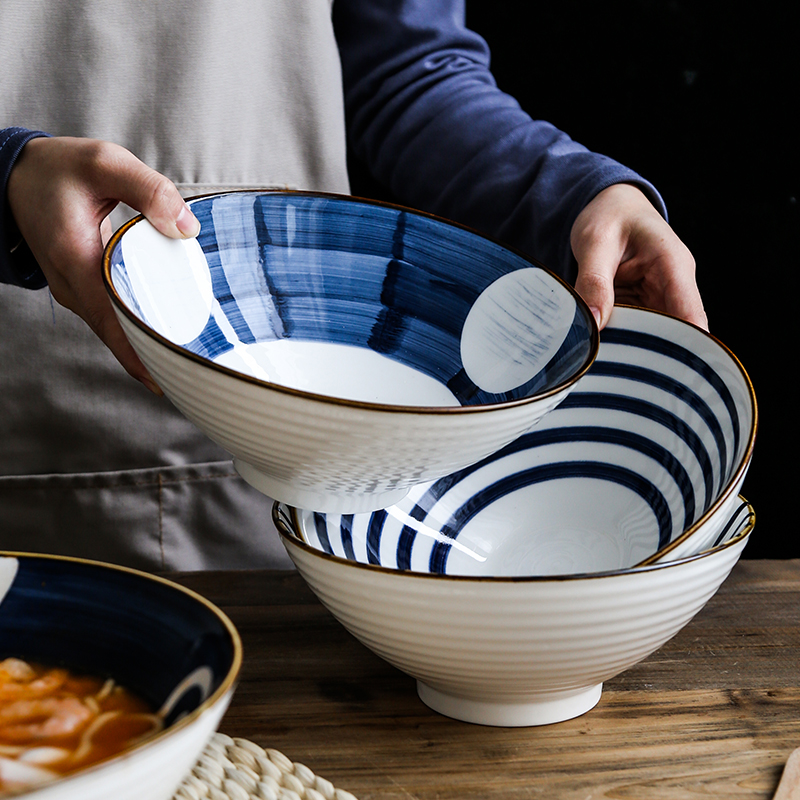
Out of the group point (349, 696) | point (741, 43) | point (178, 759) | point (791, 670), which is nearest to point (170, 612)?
point (178, 759)

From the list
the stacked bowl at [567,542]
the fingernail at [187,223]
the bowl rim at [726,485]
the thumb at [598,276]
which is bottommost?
the stacked bowl at [567,542]

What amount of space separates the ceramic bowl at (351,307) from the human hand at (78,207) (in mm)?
45

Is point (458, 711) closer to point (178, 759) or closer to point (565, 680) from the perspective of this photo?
point (565, 680)

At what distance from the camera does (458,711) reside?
1.59 ft

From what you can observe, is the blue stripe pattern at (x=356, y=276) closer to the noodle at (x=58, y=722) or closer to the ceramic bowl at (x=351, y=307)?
the ceramic bowl at (x=351, y=307)

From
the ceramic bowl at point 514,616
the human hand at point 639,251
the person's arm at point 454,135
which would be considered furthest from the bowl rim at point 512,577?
the person's arm at point 454,135

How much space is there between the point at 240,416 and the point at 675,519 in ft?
1.08

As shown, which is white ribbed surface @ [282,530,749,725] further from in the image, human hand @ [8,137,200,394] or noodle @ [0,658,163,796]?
human hand @ [8,137,200,394]

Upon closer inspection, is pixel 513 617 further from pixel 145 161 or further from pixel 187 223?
pixel 145 161

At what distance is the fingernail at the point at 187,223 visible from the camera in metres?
0.52

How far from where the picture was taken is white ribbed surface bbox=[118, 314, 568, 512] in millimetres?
377

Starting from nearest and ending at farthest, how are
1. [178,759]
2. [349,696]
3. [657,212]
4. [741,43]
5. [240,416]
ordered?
[178,759], [240,416], [349,696], [657,212], [741,43]

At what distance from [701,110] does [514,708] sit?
1.03 metres

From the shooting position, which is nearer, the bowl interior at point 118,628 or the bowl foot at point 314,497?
the bowl interior at point 118,628
